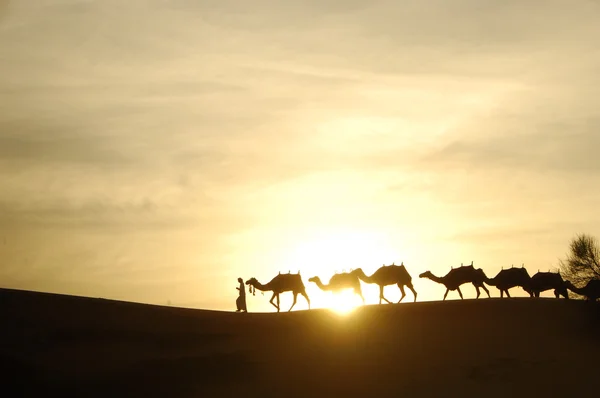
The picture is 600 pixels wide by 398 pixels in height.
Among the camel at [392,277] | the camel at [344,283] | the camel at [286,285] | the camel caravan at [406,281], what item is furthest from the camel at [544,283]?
the camel at [286,285]

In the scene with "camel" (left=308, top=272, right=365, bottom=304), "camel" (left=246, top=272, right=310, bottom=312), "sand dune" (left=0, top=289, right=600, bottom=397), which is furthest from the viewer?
"camel" (left=308, top=272, right=365, bottom=304)

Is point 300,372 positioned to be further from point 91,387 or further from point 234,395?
point 91,387

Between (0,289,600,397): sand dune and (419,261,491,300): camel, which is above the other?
(419,261,491,300): camel

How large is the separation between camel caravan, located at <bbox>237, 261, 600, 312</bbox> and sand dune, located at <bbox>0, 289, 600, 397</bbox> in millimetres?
1563

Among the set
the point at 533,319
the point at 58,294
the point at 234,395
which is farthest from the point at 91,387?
the point at 533,319

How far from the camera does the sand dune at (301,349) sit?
109 ft

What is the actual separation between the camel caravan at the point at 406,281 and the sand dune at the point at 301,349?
156 cm

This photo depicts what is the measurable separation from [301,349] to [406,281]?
810 centimetres

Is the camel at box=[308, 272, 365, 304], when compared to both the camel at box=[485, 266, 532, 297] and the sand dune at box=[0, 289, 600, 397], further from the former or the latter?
the camel at box=[485, 266, 532, 297]

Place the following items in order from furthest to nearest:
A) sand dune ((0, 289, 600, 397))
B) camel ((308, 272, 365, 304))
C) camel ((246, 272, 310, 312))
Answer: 1. camel ((308, 272, 365, 304))
2. camel ((246, 272, 310, 312))
3. sand dune ((0, 289, 600, 397))

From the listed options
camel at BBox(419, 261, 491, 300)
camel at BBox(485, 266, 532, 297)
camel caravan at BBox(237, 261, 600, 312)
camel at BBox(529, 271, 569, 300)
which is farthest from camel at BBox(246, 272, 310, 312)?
camel at BBox(529, 271, 569, 300)

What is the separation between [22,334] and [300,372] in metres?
10.2

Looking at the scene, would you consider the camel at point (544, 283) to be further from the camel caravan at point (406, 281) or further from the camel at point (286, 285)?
the camel at point (286, 285)

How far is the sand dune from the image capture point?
3325 cm
